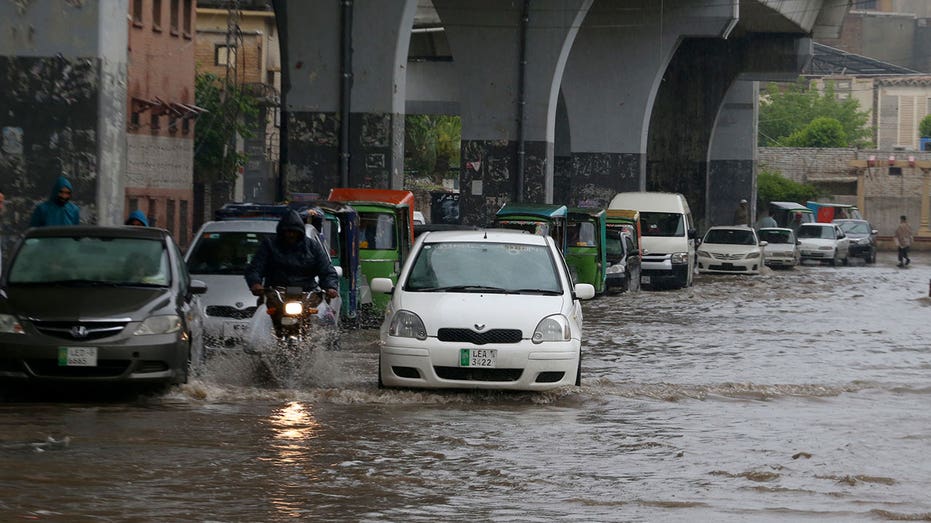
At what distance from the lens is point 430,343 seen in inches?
550

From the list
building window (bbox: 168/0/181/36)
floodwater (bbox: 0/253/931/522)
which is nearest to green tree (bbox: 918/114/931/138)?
building window (bbox: 168/0/181/36)

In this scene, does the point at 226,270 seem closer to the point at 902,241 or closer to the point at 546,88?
the point at 546,88

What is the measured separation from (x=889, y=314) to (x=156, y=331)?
20.9 metres

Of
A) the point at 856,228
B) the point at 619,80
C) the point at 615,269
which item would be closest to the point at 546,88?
the point at 615,269

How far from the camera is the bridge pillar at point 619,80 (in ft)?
158

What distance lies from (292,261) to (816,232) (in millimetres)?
50444

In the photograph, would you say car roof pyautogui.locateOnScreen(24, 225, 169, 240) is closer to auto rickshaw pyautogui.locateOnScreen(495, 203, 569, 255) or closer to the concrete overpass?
the concrete overpass

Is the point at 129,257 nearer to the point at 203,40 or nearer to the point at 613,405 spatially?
the point at 613,405

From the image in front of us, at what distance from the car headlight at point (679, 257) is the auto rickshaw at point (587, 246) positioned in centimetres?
523

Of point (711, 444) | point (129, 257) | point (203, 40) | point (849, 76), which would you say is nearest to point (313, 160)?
point (129, 257)

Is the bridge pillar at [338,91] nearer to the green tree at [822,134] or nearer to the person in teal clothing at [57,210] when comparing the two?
the person in teal clothing at [57,210]

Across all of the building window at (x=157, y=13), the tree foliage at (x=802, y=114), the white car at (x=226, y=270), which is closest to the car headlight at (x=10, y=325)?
the white car at (x=226, y=270)

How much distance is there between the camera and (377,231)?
82.1 ft

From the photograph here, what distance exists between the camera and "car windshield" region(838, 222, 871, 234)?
6794cm
